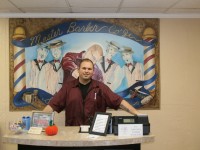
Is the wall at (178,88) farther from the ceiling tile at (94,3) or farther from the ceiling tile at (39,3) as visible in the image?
the ceiling tile at (39,3)

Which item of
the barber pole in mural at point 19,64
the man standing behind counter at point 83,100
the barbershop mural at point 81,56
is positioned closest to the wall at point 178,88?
the barbershop mural at point 81,56

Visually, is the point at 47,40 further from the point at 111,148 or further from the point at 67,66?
the point at 111,148

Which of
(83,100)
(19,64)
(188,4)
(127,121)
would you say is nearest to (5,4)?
(19,64)

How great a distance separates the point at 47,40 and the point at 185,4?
2.19 metres

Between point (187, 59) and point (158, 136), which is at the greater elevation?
point (187, 59)

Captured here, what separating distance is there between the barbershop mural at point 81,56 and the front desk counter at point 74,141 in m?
1.86

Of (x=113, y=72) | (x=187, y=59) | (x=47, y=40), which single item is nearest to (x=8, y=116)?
(x=47, y=40)

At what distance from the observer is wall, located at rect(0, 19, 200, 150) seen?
4375 mm

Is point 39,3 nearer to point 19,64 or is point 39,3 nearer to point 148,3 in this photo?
point 19,64

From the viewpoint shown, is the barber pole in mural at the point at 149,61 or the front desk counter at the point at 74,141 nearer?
the front desk counter at the point at 74,141

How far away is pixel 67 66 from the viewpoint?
14.0 ft

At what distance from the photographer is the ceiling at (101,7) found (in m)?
3.61

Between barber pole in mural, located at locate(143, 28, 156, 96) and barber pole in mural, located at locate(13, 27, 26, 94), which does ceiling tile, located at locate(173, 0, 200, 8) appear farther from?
barber pole in mural, located at locate(13, 27, 26, 94)

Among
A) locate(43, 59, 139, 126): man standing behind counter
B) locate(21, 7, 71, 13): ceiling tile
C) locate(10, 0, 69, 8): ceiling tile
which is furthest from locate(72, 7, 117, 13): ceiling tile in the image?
locate(43, 59, 139, 126): man standing behind counter
